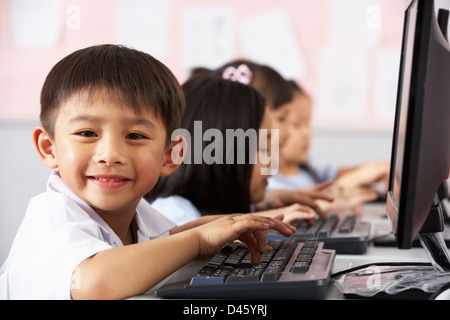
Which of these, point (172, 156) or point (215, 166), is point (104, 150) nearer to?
point (172, 156)

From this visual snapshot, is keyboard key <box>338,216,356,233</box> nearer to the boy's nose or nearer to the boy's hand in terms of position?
the boy's hand

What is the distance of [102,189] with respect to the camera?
0.59 m

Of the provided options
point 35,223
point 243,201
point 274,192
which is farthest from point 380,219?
point 35,223

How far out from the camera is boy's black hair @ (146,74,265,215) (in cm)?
102

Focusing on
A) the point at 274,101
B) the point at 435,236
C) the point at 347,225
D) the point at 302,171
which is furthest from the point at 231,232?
the point at 302,171

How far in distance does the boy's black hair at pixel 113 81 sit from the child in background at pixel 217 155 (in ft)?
1.15

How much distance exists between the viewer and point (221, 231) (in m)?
0.60

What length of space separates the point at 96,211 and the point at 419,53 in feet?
1.18

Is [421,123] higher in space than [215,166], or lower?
higher

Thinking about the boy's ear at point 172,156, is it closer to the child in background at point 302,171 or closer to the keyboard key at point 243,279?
the keyboard key at point 243,279

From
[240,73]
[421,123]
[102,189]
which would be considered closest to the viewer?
[421,123]

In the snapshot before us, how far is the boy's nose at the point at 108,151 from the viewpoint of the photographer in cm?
56

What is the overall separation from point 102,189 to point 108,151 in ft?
0.15

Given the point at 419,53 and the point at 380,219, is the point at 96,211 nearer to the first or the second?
the point at 419,53
